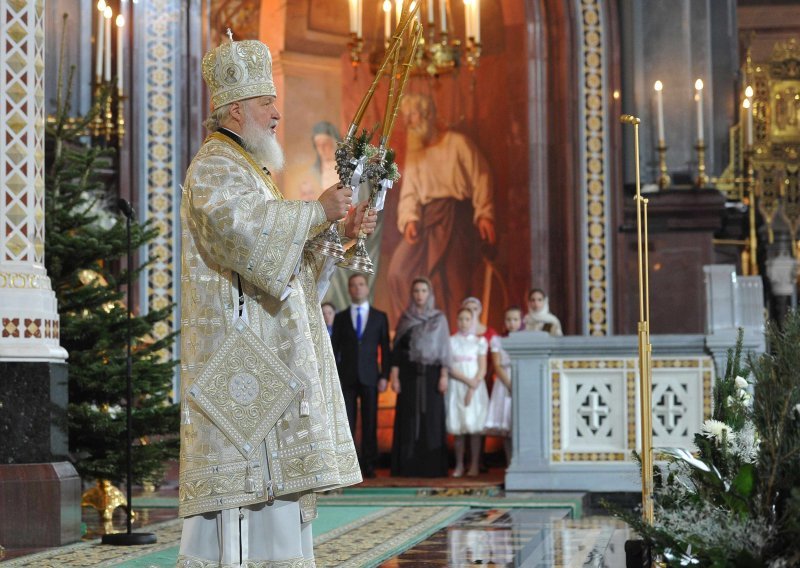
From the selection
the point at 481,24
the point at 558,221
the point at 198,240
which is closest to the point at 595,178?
the point at 558,221

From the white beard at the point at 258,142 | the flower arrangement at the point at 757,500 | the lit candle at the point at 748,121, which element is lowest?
the flower arrangement at the point at 757,500

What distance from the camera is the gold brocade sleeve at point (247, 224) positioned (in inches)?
214

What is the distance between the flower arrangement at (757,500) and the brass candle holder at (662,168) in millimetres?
10167

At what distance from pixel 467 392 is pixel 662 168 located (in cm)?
338

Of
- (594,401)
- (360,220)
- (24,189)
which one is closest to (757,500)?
(360,220)

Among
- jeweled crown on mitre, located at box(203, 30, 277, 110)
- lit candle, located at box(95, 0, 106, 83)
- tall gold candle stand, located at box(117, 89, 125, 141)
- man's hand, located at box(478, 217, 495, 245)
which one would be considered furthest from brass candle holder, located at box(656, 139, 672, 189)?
jeweled crown on mitre, located at box(203, 30, 277, 110)

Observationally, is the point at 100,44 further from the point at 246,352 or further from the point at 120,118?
the point at 246,352

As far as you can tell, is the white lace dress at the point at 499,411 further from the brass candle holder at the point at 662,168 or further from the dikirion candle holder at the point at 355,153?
the dikirion candle holder at the point at 355,153

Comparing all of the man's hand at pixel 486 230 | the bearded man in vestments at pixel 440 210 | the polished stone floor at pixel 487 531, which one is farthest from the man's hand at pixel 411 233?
the polished stone floor at pixel 487 531

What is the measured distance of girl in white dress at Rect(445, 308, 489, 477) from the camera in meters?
13.6

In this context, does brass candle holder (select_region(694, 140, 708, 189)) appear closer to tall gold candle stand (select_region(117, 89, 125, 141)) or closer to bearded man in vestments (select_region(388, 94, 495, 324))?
bearded man in vestments (select_region(388, 94, 495, 324))

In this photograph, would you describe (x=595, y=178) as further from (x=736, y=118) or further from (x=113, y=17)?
(x=113, y=17)

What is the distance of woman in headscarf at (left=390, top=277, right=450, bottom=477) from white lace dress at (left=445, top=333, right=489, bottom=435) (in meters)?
0.13

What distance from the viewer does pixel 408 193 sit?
57.0 feet
